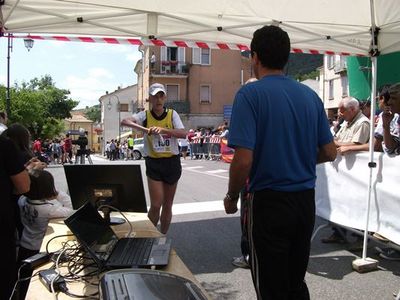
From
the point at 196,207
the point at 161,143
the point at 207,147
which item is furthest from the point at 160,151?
the point at 207,147

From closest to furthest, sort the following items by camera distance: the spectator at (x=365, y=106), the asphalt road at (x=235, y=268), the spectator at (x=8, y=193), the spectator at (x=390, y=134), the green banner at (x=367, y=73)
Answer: the spectator at (x=8, y=193) < the asphalt road at (x=235, y=268) < the spectator at (x=390, y=134) < the green banner at (x=367, y=73) < the spectator at (x=365, y=106)

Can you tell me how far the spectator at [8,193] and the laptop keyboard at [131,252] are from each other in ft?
3.03

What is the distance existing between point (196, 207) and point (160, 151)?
408 centimetres

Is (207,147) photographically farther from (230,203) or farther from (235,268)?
(230,203)

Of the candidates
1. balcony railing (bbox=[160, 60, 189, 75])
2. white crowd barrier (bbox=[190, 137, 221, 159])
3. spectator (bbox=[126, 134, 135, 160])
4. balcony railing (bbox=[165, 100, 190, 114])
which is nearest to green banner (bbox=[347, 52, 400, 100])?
white crowd barrier (bbox=[190, 137, 221, 159])

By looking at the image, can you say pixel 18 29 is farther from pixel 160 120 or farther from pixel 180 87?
pixel 180 87

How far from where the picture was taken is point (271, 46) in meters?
2.52

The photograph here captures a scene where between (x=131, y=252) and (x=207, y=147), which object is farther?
(x=207, y=147)

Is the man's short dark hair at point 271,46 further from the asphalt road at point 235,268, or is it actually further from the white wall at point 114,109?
the white wall at point 114,109

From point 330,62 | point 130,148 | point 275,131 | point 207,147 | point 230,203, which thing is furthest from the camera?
point 330,62

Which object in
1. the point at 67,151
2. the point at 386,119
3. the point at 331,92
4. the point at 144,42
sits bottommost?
the point at 67,151

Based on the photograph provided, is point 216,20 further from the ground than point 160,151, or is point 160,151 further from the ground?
point 216,20

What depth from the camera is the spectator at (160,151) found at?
5.12 metres

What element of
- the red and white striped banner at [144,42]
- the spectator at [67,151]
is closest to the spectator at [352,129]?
the red and white striped banner at [144,42]
